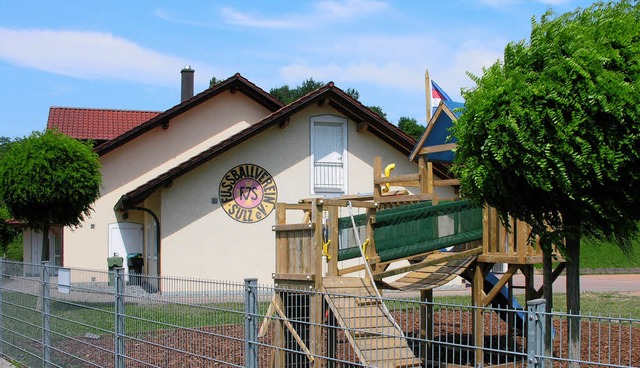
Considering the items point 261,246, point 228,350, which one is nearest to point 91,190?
point 261,246

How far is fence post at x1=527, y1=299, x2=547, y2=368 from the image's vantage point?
4.33 metres

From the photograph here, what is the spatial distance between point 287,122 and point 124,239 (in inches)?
295

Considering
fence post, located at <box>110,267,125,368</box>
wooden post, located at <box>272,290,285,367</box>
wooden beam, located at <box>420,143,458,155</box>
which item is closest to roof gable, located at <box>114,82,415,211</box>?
wooden beam, located at <box>420,143,458,155</box>

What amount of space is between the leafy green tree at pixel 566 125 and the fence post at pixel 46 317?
578 cm

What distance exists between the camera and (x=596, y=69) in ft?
21.5

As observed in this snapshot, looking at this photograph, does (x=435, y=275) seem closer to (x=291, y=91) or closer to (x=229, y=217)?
(x=229, y=217)

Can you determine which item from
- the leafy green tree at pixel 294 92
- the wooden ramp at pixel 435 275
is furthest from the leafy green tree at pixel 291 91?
the wooden ramp at pixel 435 275

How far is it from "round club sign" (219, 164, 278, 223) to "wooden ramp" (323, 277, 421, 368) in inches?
588

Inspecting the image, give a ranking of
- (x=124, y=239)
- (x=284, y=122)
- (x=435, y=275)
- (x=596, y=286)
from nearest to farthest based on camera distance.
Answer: (x=435, y=275) → (x=284, y=122) → (x=596, y=286) → (x=124, y=239)

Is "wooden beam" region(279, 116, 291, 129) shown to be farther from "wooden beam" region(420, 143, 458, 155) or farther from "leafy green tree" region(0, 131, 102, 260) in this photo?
"wooden beam" region(420, 143, 458, 155)

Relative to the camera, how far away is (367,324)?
946 cm

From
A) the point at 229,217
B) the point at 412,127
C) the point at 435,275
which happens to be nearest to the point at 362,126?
the point at 229,217

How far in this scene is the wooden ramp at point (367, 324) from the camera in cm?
737

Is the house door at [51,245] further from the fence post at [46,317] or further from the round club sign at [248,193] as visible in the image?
the fence post at [46,317]
